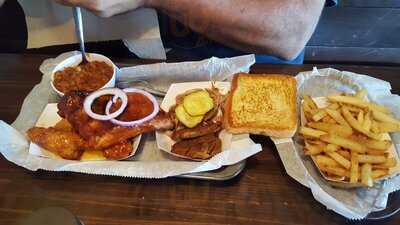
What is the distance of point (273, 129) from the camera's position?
1.08m

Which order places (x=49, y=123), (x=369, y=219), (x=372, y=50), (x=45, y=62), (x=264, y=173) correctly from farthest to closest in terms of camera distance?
(x=372, y=50), (x=45, y=62), (x=49, y=123), (x=264, y=173), (x=369, y=219)

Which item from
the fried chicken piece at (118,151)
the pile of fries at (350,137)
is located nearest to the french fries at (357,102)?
the pile of fries at (350,137)

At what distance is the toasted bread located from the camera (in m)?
1.10

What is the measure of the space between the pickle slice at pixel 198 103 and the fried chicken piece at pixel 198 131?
0.04 meters

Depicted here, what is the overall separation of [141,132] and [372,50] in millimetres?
1641

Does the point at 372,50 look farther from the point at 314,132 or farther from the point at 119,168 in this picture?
the point at 119,168

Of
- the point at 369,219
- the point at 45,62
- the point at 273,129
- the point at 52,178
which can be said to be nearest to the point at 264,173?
the point at 273,129

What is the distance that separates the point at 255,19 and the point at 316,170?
1.77 ft

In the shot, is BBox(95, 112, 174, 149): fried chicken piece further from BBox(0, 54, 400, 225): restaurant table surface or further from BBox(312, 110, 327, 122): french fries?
BBox(312, 110, 327, 122): french fries

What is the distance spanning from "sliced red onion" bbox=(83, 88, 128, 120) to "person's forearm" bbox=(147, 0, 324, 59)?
38cm

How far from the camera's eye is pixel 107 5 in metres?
1.24

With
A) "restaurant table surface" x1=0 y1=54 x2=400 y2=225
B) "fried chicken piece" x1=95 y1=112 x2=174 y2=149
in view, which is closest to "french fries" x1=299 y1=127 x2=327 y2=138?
"restaurant table surface" x1=0 y1=54 x2=400 y2=225

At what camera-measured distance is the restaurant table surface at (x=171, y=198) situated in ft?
3.09

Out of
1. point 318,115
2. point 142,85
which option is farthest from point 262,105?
point 142,85
